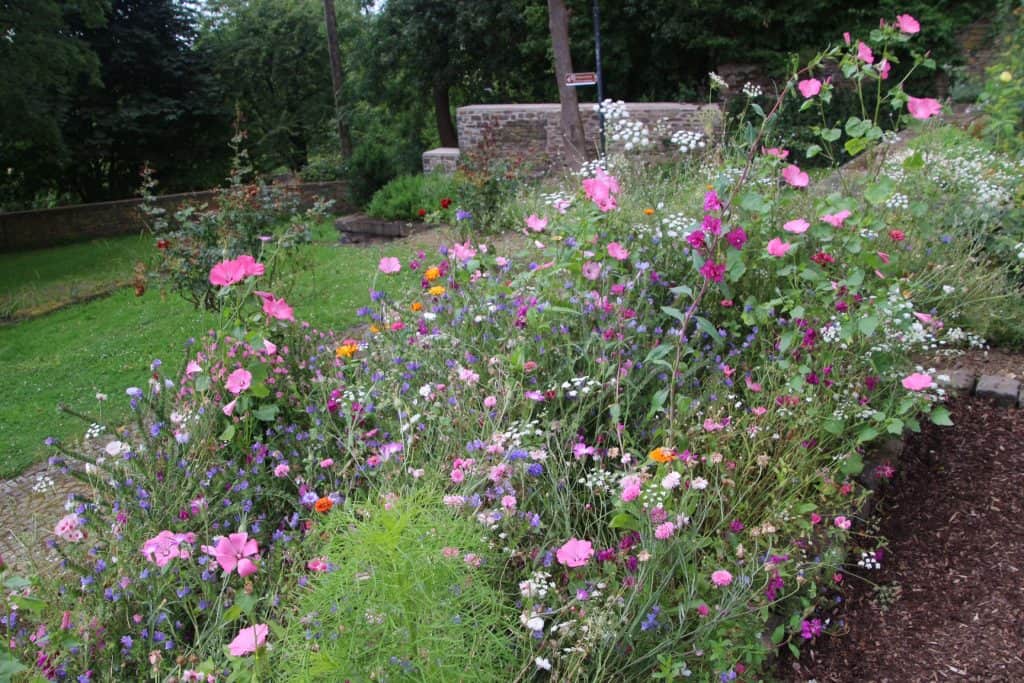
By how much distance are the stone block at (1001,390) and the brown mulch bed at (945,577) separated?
149mm

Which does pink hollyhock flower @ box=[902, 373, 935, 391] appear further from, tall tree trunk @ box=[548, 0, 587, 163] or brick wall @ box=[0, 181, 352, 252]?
brick wall @ box=[0, 181, 352, 252]

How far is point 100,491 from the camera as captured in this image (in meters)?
2.18

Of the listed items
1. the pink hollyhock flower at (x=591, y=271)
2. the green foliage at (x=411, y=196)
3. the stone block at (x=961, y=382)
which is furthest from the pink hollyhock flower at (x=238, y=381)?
the green foliage at (x=411, y=196)

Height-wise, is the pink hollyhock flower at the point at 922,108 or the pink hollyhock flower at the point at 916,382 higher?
the pink hollyhock flower at the point at 922,108

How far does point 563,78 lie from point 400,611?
1016 cm

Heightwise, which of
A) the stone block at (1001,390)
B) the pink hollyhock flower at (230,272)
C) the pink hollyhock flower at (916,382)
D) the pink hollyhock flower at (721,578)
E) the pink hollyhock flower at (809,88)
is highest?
the pink hollyhock flower at (809,88)

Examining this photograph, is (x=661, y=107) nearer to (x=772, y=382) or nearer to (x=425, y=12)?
(x=425, y=12)

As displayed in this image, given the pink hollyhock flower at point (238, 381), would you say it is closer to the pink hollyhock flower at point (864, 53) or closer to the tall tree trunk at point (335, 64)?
the pink hollyhock flower at point (864, 53)

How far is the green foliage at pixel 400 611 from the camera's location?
1.39 metres

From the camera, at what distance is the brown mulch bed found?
2.08m

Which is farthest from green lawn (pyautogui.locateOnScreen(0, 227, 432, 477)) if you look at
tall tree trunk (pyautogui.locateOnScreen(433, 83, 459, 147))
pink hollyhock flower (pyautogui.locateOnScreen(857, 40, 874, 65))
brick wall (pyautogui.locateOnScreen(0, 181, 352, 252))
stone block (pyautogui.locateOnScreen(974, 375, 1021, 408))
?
tall tree trunk (pyautogui.locateOnScreen(433, 83, 459, 147))

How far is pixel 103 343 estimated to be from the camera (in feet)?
20.4

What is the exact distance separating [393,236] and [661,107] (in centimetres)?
470

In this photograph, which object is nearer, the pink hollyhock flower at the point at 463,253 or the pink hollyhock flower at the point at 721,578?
the pink hollyhock flower at the point at 721,578
